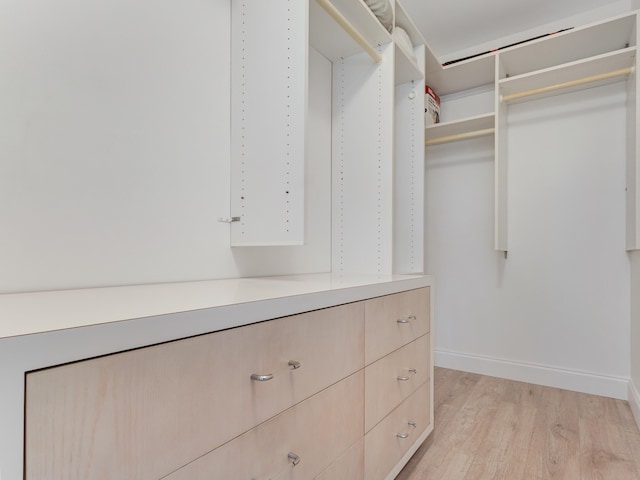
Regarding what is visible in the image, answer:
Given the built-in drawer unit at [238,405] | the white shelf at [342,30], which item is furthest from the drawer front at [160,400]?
the white shelf at [342,30]

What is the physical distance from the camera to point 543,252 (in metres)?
2.31

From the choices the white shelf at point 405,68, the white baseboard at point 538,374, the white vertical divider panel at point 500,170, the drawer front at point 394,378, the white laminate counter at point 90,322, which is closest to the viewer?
the white laminate counter at point 90,322

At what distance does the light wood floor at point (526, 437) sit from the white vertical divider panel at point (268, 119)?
1096 millimetres

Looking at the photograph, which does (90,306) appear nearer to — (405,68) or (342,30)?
(342,30)

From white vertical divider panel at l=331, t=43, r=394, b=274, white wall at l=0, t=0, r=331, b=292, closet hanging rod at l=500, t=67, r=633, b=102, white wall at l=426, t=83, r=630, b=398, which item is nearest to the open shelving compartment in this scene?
closet hanging rod at l=500, t=67, r=633, b=102

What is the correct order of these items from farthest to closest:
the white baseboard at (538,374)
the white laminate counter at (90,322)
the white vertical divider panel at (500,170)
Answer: the white vertical divider panel at (500,170) → the white baseboard at (538,374) → the white laminate counter at (90,322)

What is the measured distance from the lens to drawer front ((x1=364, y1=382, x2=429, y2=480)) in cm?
108

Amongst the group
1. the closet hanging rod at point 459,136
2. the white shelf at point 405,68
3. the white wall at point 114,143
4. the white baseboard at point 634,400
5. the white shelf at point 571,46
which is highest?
the white shelf at point 571,46

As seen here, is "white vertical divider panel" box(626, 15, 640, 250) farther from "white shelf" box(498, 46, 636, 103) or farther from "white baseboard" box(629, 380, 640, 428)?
"white baseboard" box(629, 380, 640, 428)

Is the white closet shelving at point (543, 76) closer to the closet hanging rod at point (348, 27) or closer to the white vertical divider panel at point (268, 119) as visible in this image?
the closet hanging rod at point (348, 27)

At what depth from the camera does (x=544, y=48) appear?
2.10 m

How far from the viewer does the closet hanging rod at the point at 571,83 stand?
1.95m

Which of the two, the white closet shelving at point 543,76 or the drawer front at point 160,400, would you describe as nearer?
the drawer front at point 160,400

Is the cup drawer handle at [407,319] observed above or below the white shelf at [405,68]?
below
